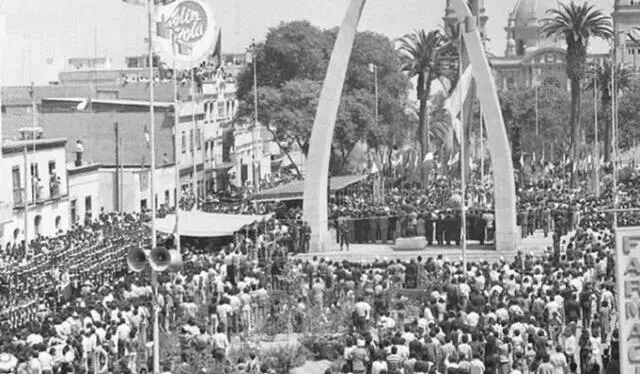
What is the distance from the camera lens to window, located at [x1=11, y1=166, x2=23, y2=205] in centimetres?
5144

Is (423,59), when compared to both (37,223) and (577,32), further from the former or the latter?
(37,223)

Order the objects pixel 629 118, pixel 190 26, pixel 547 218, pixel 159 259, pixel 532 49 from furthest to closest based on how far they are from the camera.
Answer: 1. pixel 532 49
2. pixel 629 118
3. pixel 547 218
4. pixel 190 26
5. pixel 159 259

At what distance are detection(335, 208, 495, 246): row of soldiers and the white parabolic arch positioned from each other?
1.11m

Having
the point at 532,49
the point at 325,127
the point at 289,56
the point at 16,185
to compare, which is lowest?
the point at 16,185

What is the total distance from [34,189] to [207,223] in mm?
9936

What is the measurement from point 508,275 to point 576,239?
8818 mm

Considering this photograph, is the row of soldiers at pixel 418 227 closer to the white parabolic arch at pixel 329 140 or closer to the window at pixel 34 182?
the white parabolic arch at pixel 329 140

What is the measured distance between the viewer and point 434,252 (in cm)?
4278

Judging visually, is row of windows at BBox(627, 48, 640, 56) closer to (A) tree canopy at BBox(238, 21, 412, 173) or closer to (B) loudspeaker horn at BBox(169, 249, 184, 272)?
(A) tree canopy at BBox(238, 21, 412, 173)

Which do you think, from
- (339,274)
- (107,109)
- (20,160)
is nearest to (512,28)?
(107,109)

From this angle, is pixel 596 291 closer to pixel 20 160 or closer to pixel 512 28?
pixel 20 160

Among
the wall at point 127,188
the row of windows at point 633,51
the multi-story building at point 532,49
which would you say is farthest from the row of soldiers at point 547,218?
the multi-story building at point 532,49

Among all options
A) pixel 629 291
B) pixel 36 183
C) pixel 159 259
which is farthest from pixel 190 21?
pixel 629 291

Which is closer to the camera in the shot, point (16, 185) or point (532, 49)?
point (16, 185)
